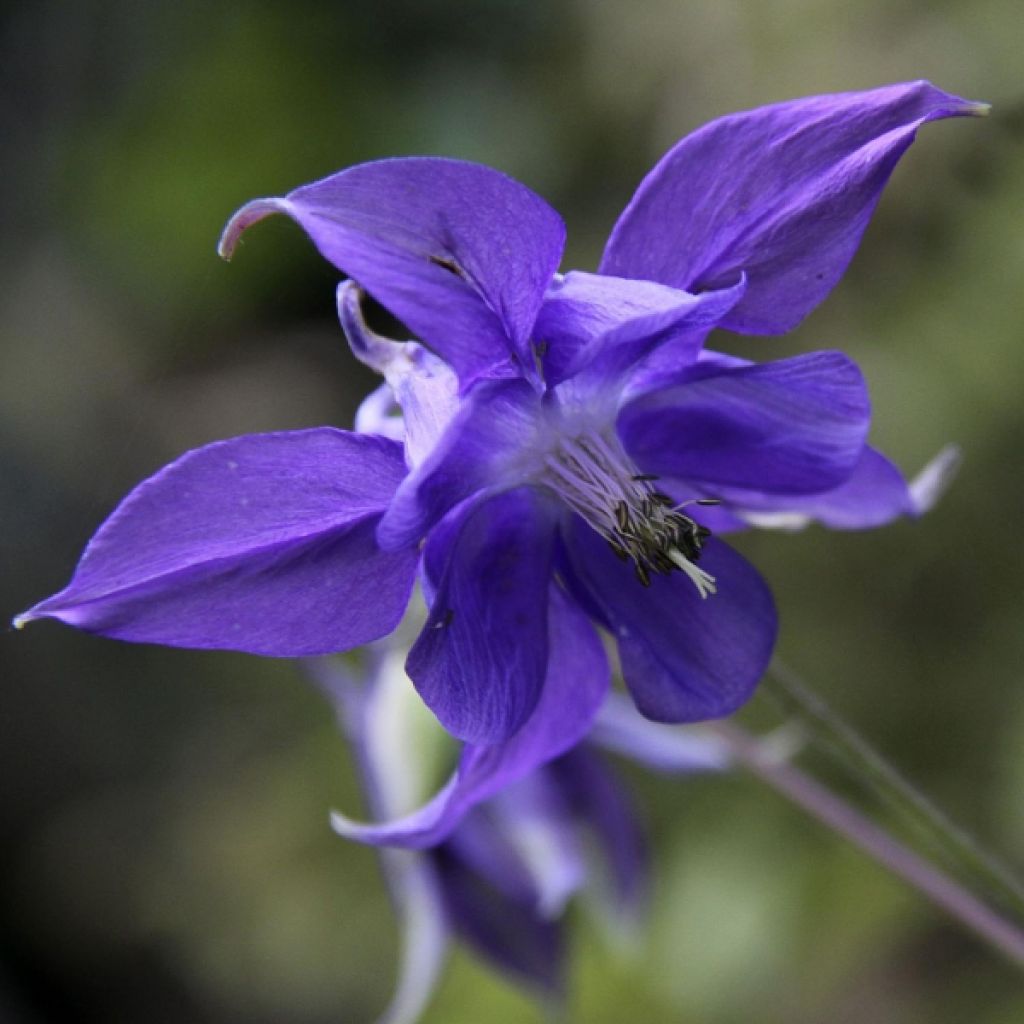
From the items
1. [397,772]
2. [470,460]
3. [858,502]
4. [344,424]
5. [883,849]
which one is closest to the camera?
[470,460]

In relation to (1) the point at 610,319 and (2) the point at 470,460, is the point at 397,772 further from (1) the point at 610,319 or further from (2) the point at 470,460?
(1) the point at 610,319

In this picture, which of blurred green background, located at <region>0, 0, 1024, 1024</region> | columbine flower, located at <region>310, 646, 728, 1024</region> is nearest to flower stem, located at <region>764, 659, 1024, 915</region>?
columbine flower, located at <region>310, 646, 728, 1024</region>

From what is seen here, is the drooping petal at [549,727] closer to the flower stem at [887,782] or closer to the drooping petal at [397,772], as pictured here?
the flower stem at [887,782]

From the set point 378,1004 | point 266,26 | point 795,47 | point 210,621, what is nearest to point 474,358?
point 210,621

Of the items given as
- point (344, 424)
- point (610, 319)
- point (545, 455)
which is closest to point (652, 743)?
point (545, 455)

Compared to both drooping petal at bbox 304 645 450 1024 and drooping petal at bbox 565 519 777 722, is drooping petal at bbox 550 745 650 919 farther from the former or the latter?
drooping petal at bbox 565 519 777 722

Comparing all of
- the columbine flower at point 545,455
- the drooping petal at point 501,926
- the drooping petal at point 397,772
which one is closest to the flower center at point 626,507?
the columbine flower at point 545,455
